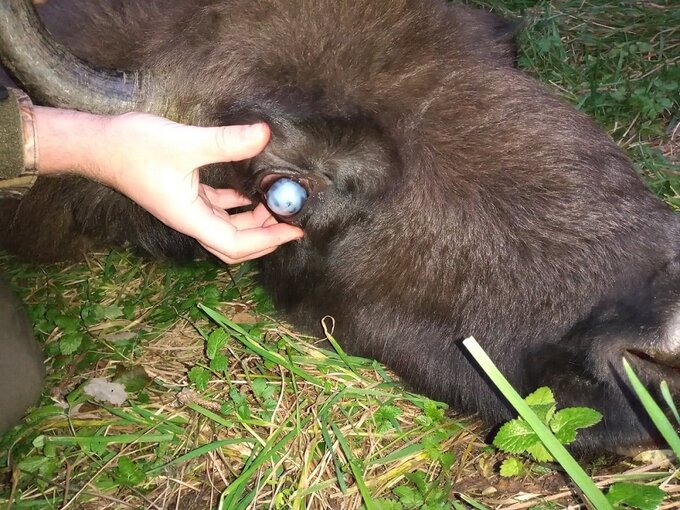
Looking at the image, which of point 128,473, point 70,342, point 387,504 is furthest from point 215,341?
point 387,504

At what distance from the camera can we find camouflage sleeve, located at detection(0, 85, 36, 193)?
181 cm

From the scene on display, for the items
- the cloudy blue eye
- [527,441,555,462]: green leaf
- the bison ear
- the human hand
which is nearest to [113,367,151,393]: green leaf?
the human hand

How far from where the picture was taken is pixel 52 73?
1700 mm

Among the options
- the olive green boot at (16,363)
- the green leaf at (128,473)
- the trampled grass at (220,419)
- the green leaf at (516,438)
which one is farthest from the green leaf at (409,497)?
the olive green boot at (16,363)

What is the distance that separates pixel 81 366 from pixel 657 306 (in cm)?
206

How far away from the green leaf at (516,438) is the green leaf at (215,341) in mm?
1140

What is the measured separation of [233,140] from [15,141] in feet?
1.99

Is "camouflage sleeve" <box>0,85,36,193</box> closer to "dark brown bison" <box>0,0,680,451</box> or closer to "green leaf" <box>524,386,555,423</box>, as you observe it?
"dark brown bison" <box>0,0,680,451</box>

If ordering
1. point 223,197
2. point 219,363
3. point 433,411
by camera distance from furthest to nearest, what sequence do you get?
point 219,363 < point 433,411 < point 223,197

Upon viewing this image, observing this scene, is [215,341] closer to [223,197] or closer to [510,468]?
[223,197]

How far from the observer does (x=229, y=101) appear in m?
1.85

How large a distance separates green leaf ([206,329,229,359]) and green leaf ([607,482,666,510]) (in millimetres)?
1358

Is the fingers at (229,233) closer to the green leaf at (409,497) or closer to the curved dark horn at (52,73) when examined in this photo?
the curved dark horn at (52,73)

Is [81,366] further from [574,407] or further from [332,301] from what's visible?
[574,407]
